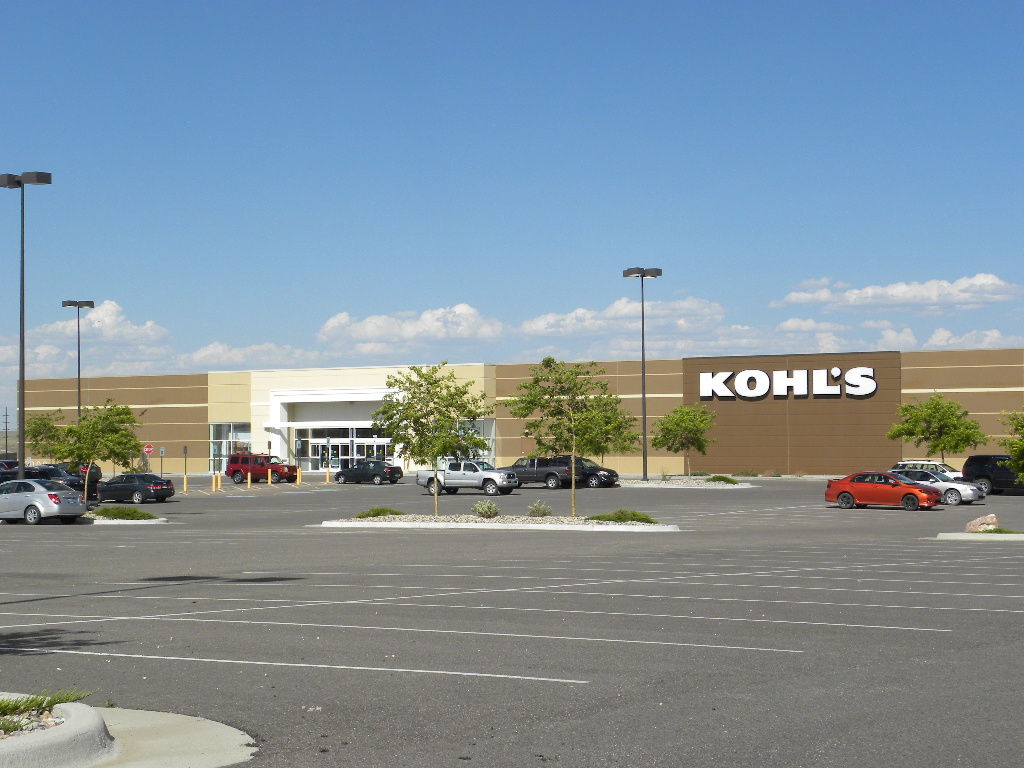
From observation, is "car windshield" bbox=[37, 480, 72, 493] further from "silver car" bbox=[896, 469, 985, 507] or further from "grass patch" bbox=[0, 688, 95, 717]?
"grass patch" bbox=[0, 688, 95, 717]

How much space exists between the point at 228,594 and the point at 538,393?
158ft

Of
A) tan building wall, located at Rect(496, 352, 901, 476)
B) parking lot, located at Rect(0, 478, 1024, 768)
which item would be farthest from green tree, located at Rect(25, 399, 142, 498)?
tan building wall, located at Rect(496, 352, 901, 476)

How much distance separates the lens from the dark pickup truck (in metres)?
57.6

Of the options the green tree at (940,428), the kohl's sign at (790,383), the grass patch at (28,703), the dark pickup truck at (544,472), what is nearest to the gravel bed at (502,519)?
the grass patch at (28,703)

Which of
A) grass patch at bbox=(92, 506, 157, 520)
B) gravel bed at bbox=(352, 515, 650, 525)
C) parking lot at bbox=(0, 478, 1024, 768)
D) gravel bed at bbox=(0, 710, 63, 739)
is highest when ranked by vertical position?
gravel bed at bbox=(0, 710, 63, 739)

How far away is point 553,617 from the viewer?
12.8 metres

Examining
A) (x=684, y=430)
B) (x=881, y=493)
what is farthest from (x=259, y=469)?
(x=881, y=493)

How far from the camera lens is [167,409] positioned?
306ft

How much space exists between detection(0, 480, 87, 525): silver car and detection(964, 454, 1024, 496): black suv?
117 ft

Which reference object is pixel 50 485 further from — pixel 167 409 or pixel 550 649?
pixel 167 409

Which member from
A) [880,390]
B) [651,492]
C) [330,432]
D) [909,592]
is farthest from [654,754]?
[330,432]

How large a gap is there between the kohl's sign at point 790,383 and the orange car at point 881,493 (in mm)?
31863

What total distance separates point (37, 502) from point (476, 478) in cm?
2112

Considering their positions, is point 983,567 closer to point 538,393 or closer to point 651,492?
point 651,492
